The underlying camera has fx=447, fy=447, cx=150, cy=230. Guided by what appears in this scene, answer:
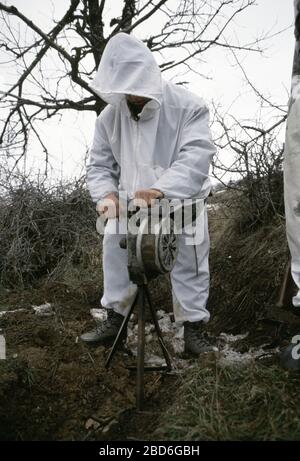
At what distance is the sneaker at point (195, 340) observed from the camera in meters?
2.80

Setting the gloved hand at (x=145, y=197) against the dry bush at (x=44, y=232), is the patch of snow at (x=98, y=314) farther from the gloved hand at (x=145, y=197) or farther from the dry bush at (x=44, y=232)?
the gloved hand at (x=145, y=197)

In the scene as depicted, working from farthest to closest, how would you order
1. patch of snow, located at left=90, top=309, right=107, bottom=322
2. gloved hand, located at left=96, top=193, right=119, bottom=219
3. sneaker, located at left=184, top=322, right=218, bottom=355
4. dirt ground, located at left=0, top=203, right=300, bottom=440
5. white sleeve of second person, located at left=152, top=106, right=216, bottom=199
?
patch of snow, located at left=90, top=309, right=107, bottom=322 < sneaker, located at left=184, top=322, right=218, bottom=355 < gloved hand, located at left=96, top=193, right=119, bottom=219 < white sleeve of second person, located at left=152, top=106, right=216, bottom=199 < dirt ground, located at left=0, top=203, right=300, bottom=440

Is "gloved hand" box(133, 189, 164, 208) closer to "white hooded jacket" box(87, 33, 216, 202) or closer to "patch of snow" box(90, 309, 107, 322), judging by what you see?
"white hooded jacket" box(87, 33, 216, 202)

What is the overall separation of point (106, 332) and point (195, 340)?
593 millimetres

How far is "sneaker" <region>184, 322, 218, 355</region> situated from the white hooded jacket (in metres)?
0.87

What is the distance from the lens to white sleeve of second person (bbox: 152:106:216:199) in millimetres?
2578

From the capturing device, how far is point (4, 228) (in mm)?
5016

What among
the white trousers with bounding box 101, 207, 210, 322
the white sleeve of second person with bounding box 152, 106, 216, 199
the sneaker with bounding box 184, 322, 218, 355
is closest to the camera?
the white sleeve of second person with bounding box 152, 106, 216, 199

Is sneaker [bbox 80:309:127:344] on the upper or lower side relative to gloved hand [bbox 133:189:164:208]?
lower

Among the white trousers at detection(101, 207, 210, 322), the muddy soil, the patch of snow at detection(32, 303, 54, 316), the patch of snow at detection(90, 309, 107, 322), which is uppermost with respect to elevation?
the white trousers at detection(101, 207, 210, 322)

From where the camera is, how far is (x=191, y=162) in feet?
8.86

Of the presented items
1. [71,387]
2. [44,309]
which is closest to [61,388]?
[71,387]

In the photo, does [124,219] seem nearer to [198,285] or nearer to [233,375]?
[198,285]

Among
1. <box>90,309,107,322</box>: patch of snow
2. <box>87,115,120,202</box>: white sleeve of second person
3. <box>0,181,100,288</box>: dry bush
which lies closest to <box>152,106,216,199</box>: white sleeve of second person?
<box>87,115,120,202</box>: white sleeve of second person
